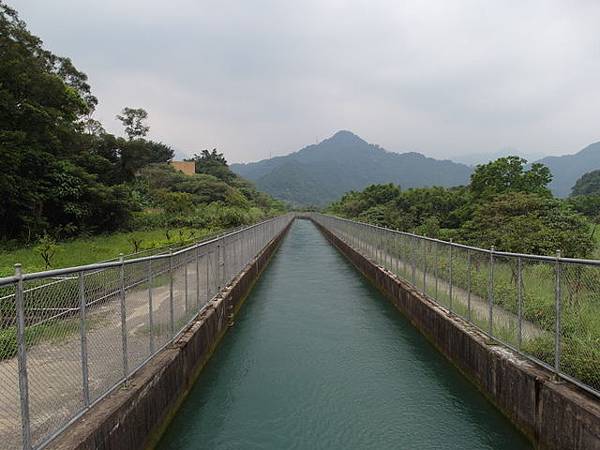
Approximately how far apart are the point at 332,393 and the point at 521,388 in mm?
3270

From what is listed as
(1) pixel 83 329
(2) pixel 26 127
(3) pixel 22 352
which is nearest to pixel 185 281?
(1) pixel 83 329

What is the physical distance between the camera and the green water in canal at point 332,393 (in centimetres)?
678

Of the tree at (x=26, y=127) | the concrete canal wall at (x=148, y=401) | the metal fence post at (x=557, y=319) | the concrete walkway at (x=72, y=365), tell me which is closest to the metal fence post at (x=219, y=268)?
the concrete canal wall at (x=148, y=401)

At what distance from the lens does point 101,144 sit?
125ft

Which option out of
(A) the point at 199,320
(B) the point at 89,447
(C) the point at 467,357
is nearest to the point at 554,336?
(C) the point at 467,357

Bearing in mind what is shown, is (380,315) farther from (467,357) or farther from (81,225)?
(81,225)

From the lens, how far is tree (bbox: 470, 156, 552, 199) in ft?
88.9

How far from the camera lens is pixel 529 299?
7023 millimetres

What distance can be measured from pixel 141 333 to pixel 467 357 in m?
5.76

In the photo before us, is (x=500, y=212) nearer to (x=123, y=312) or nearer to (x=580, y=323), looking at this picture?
(x=580, y=323)

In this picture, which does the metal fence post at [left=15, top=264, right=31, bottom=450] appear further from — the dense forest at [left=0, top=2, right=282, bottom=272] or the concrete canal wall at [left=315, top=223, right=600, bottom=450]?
the dense forest at [left=0, top=2, right=282, bottom=272]

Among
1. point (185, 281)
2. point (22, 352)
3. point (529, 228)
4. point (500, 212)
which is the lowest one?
point (185, 281)

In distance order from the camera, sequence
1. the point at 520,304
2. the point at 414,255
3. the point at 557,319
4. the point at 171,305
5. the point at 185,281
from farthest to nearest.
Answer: the point at 414,255 < the point at 185,281 < the point at 171,305 < the point at 520,304 < the point at 557,319

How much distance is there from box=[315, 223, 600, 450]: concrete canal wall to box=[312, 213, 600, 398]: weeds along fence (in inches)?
7.6
